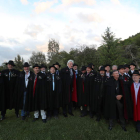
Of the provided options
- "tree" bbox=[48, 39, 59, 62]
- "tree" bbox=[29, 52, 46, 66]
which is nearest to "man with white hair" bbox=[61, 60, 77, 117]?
"tree" bbox=[48, 39, 59, 62]

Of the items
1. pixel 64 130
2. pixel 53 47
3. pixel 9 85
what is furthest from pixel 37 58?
pixel 64 130

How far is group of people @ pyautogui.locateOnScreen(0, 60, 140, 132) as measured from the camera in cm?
445

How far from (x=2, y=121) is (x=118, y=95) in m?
5.37

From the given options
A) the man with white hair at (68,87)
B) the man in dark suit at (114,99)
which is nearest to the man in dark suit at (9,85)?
the man with white hair at (68,87)

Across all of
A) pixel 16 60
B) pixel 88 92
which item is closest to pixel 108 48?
pixel 88 92

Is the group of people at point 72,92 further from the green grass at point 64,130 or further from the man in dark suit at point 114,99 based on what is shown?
the green grass at point 64,130

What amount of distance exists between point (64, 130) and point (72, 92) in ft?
6.97

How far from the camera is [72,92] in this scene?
19.9 feet

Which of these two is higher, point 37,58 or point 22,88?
point 37,58

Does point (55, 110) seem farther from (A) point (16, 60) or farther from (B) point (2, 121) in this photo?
(A) point (16, 60)

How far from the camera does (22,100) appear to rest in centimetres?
A: 529

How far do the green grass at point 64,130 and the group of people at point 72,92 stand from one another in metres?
0.28

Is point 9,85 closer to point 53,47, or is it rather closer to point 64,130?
point 64,130

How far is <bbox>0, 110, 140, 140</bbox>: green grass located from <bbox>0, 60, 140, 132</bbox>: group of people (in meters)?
0.28
